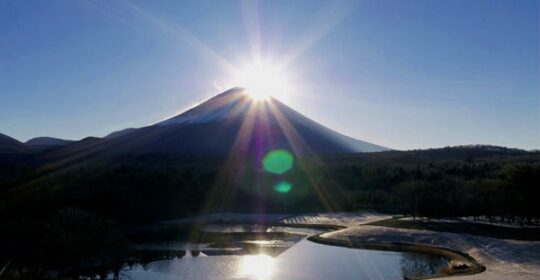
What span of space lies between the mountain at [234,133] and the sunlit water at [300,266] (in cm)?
9089

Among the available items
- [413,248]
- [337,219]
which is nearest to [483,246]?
[413,248]

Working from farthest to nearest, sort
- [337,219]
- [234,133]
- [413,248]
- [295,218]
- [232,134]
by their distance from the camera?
1. [234,133]
2. [232,134]
3. [295,218]
4. [337,219]
5. [413,248]

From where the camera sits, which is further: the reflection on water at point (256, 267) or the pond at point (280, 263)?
the pond at point (280, 263)

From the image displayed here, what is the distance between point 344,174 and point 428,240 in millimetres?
39877

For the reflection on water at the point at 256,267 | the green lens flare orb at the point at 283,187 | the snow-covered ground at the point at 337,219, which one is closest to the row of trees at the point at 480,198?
the snow-covered ground at the point at 337,219

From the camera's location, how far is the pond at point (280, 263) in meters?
25.5

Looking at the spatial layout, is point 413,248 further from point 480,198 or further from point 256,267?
point 480,198

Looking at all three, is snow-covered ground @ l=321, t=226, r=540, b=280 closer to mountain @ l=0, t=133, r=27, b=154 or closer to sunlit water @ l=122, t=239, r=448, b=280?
sunlit water @ l=122, t=239, r=448, b=280

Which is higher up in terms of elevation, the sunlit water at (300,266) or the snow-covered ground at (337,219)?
the snow-covered ground at (337,219)

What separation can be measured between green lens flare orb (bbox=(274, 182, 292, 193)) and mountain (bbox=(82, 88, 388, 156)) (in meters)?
53.1

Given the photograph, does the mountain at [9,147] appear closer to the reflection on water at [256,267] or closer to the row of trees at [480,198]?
the row of trees at [480,198]

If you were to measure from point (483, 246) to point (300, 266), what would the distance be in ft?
37.1

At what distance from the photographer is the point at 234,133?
5630 inches

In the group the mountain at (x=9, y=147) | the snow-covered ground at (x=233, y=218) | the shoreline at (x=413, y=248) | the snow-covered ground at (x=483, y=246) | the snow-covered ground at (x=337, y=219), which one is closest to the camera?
the snow-covered ground at (x=483, y=246)
